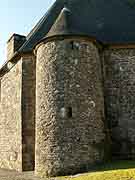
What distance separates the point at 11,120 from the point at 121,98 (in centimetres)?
582

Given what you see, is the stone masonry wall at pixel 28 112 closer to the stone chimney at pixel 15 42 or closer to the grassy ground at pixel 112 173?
the stone chimney at pixel 15 42

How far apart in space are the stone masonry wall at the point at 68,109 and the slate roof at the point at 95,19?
63.6 inches

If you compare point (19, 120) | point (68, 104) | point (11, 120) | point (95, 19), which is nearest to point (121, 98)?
point (68, 104)

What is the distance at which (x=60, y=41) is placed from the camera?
13797 millimetres

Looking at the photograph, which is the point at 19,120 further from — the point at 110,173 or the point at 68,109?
the point at 110,173

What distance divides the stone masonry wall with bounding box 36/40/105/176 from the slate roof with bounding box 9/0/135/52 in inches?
63.6

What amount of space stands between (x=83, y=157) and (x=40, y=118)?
7.68 feet

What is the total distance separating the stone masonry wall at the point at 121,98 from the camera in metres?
14.5

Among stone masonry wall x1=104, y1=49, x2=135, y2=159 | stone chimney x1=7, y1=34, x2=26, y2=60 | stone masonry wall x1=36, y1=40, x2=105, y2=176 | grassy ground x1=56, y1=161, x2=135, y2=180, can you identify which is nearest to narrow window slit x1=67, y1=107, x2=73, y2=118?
stone masonry wall x1=36, y1=40, x2=105, y2=176

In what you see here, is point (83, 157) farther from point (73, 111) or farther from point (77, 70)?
point (77, 70)

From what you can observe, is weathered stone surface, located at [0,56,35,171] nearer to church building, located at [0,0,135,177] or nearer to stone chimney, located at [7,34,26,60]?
church building, located at [0,0,135,177]

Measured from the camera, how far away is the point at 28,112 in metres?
15.8

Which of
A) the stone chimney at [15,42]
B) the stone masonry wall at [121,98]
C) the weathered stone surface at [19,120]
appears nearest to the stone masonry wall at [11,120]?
the weathered stone surface at [19,120]

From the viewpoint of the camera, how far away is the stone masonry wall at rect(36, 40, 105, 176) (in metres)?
12.6
